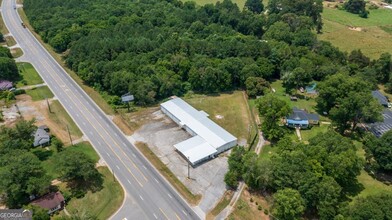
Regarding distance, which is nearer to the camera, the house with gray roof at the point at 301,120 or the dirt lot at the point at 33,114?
the dirt lot at the point at 33,114

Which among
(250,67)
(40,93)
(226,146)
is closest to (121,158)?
(226,146)

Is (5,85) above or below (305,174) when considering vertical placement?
below

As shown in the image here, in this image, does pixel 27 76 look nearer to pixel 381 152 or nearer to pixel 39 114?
pixel 39 114

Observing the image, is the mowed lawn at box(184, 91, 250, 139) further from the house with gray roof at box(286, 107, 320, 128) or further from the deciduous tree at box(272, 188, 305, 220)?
the deciduous tree at box(272, 188, 305, 220)

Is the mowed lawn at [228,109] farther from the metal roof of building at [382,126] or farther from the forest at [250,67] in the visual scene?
the metal roof of building at [382,126]

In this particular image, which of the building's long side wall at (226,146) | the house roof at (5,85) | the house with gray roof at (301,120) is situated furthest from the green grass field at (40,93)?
the house with gray roof at (301,120)

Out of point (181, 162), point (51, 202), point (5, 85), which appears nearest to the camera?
point (51, 202)

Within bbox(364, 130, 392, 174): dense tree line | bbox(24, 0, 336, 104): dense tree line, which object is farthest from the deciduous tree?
bbox(24, 0, 336, 104): dense tree line
